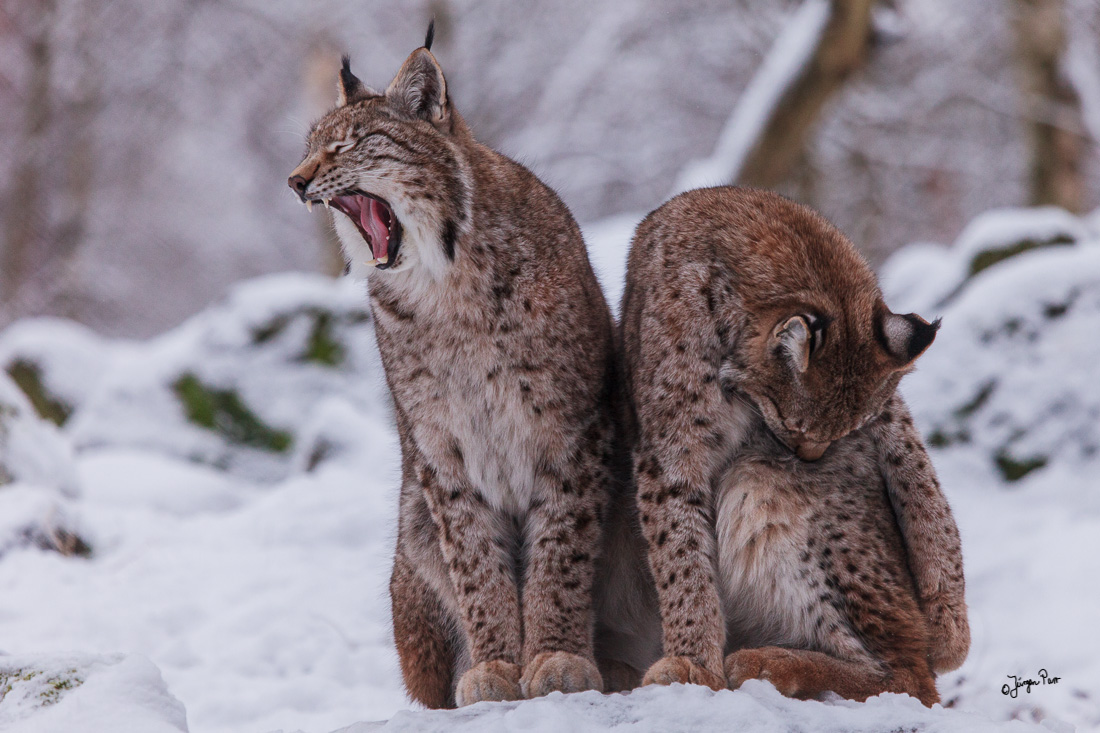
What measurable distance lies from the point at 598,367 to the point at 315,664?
86.9 inches

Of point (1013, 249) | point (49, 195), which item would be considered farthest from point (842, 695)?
point (49, 195)

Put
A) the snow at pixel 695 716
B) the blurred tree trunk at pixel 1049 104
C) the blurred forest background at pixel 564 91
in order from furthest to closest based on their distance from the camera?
the blurred forest background at pixel 564 91, the blurred tree trunk at pixel 1049 104, the snow at pixel 695 716

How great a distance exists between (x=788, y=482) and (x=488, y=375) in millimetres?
1029

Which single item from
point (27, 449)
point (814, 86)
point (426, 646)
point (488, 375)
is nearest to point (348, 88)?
point (488, 375)

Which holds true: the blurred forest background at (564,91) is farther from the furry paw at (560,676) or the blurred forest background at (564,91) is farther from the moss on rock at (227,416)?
the furry paw at (560,676)

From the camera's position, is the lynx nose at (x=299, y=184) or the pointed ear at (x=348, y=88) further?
the pointed ear at (x=348, y=88)

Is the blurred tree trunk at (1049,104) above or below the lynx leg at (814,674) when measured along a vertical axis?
above

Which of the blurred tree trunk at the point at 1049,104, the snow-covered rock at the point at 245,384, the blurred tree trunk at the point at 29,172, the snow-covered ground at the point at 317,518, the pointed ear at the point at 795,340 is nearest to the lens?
the snow-covered ground at the point at 317,518

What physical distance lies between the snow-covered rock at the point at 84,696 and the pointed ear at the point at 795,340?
2.04 m

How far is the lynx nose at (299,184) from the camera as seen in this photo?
3533 millimetres

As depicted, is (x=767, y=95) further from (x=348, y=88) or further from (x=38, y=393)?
(x=38, y=393)

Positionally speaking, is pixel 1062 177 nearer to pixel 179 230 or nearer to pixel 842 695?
pixel 842 695

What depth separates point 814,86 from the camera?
977 cm

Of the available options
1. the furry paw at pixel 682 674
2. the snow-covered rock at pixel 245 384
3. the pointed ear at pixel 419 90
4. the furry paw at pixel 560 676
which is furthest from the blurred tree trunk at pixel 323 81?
the furry paw at pixel 682 674
